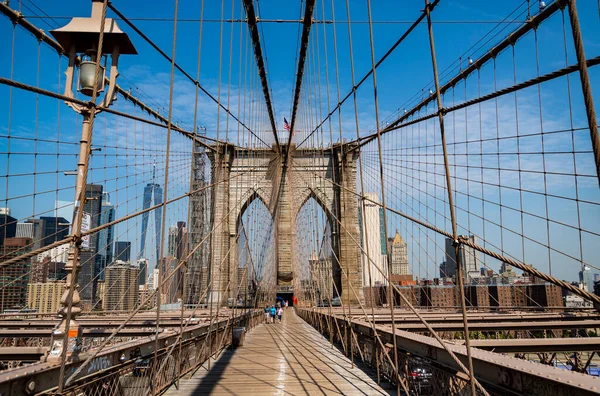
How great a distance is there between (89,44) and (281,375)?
4.15m

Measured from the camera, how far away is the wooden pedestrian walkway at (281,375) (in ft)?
14.0

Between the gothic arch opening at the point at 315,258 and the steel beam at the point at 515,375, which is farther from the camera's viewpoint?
the gothic arch opening at the point at 315,258

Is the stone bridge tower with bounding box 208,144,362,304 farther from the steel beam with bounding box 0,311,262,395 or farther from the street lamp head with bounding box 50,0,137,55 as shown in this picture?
the steel beam with bounding box 0,311,262,395

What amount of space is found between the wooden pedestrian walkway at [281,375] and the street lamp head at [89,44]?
3057mm

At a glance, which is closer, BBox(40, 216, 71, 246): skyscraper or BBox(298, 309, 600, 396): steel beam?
BBox(298, 309, 600, 396): steel beam

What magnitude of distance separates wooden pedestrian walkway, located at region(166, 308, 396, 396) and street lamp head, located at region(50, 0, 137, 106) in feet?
10.0

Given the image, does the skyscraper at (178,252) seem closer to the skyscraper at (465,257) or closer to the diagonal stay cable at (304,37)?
the skyscraper at (465,257)

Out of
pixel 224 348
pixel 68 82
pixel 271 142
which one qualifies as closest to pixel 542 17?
pixel 68 82

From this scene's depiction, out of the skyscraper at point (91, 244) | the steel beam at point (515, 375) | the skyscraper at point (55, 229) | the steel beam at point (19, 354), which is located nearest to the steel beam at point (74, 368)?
the steel beam at point (19, 354)

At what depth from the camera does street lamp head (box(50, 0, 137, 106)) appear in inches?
161

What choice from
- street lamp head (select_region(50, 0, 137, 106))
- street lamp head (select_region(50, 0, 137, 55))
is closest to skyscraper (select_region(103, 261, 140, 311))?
street lamp head (select_region(50, 0, 137, 106))

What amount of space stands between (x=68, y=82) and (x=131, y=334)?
3415mm

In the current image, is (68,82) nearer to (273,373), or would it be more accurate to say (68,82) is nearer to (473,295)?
(273,373)

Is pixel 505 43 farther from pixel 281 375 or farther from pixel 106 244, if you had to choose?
pixel 106 244
